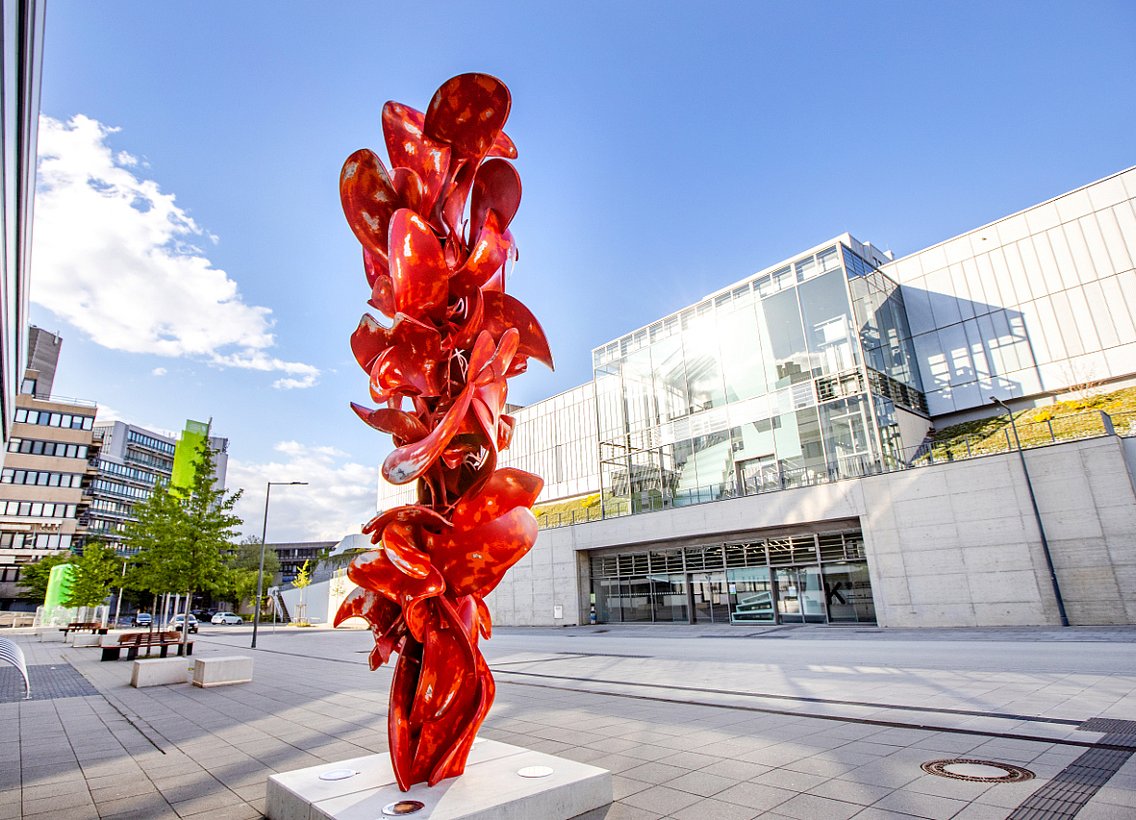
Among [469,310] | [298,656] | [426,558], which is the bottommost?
[298,656]

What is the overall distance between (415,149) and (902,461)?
83.0 ft

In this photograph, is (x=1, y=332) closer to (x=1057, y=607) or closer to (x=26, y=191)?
(x=26, y=191)

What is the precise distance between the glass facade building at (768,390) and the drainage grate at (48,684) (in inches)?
899

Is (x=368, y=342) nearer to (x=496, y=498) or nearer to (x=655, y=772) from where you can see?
(x=496, y=498)

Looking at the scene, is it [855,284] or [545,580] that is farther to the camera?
[545,580]

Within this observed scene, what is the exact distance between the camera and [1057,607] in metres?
17.9

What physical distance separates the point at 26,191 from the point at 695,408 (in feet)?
88.1

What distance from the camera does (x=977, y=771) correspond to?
4.71 metres

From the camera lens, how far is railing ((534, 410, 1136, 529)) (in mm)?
18812

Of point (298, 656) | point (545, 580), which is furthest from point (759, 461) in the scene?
point (298, 656)

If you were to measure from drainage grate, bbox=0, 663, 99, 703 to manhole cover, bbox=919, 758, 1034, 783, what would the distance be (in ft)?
47.4

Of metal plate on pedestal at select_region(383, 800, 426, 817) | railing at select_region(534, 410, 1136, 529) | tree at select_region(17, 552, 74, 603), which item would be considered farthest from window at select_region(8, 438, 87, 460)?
metal plate on pedestal at select_region(383, 800, 426, 817)

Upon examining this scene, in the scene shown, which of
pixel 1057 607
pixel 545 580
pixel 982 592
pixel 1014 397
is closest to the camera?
pixel 1057 607

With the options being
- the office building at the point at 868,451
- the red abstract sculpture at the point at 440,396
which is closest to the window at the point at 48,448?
the office building at the point at 868,451
